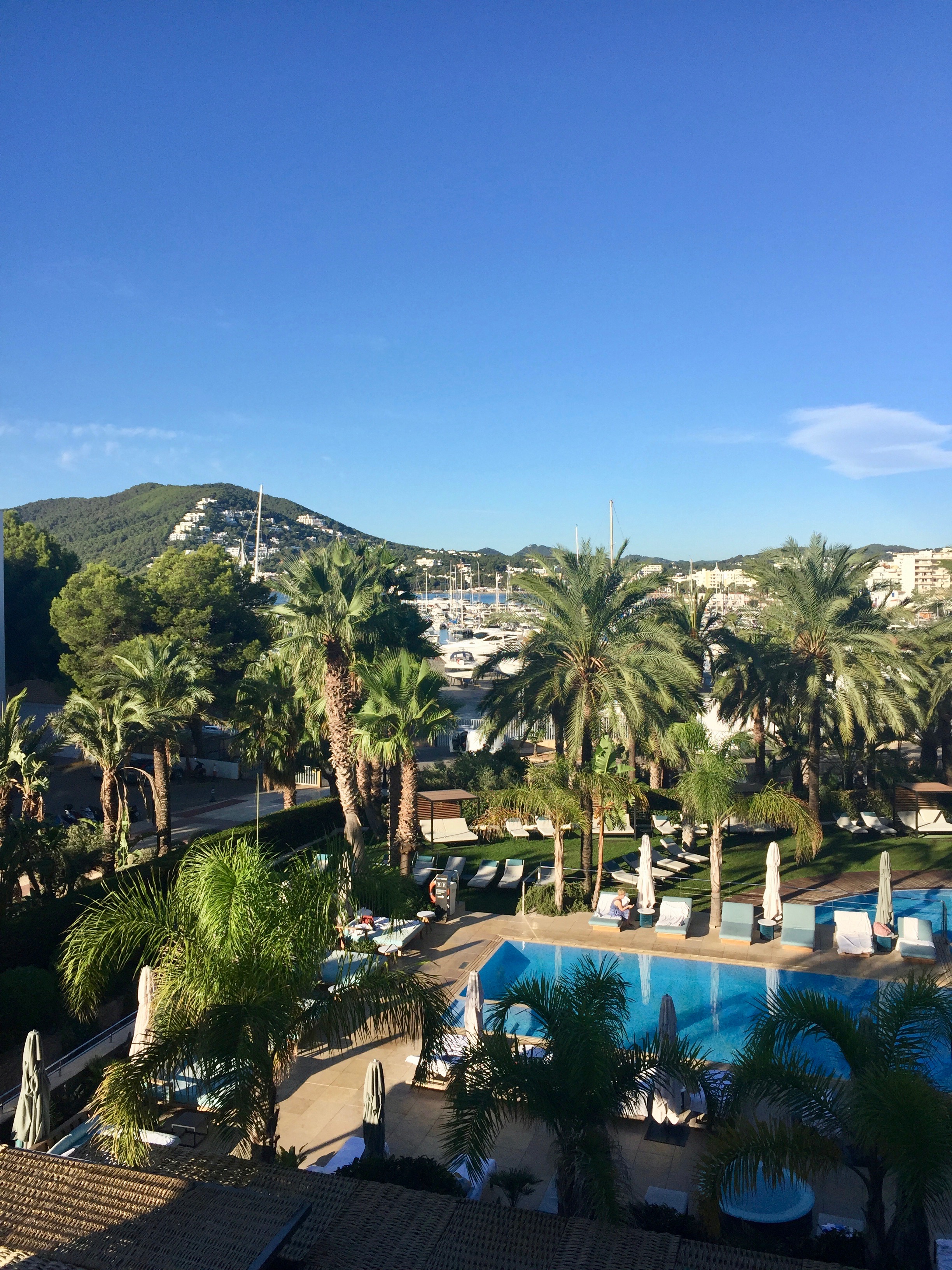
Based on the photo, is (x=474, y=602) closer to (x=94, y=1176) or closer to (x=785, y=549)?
(x=785, y=549)

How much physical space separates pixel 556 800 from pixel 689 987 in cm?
385

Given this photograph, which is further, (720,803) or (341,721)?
(341,721)

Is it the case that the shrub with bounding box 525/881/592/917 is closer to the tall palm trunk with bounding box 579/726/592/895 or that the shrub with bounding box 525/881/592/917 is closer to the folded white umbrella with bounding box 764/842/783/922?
the tall palm trunk with bounding box 579/726/592/895

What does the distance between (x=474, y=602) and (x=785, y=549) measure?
131 metres

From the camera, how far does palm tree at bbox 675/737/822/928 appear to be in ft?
49.6

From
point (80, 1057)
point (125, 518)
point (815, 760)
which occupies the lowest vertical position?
point (80, 1057)

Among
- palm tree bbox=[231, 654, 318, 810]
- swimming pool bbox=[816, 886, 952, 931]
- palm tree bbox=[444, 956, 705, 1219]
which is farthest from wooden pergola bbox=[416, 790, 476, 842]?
palm tree bbox=[444, 956, 705, 1219]

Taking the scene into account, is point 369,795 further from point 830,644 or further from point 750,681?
point 830,644

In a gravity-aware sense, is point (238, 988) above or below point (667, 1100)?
above

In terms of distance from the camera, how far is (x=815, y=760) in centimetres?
2195

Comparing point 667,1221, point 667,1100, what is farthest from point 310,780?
point 667,1221

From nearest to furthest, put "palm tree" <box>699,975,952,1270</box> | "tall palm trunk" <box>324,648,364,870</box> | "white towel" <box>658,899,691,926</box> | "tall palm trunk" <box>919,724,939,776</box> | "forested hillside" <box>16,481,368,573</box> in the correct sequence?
"palm tree" <box>699,975,952,1270</box> < "white towel" <box>658,899,691,926</box> < "tall palm trunk" <box>324,648,364,870</box> < "tall palm trunk" <box>919,724,939,776</box> < "forested hillside" <box>16,481,368,573</box>

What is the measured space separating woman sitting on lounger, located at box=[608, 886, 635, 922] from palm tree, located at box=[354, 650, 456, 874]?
151 inches

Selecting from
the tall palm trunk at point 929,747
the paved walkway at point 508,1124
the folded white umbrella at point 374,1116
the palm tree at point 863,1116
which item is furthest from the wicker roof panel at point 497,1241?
the tall palm trunk at point 929,747
